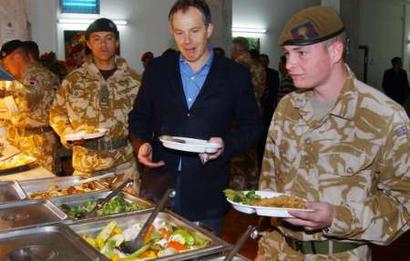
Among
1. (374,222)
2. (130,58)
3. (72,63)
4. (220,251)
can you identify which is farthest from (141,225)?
(130,58)

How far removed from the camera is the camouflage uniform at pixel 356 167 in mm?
1443

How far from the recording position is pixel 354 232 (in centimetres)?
145

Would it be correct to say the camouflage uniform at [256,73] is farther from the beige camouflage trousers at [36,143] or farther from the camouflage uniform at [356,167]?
the camouflage uniform at [356,167]

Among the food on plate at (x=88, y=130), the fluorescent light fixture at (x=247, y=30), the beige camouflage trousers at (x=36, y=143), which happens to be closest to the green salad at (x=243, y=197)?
the food on plate at (x=88, y=130)

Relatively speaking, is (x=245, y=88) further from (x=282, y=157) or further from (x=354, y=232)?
(x=354, y=232)

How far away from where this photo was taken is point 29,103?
3.89m

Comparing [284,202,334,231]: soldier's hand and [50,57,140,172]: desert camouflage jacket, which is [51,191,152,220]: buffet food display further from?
[50,57,140,172]: desert camouflage jacket

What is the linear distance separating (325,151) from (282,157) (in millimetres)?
186

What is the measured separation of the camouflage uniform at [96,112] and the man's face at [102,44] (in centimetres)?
10

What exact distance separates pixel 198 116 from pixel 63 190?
25.5 inches

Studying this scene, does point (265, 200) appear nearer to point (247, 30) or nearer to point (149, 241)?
point (149, 241)

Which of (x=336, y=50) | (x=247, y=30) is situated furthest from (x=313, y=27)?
(x=247, y=30)

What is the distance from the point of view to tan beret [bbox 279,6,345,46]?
4.75ft

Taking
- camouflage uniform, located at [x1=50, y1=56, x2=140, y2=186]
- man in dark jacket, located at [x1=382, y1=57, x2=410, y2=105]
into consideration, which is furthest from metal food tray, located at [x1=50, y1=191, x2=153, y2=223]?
man in dark jacket, located at [x1=382, y1=57, x2=410, y2=105]
